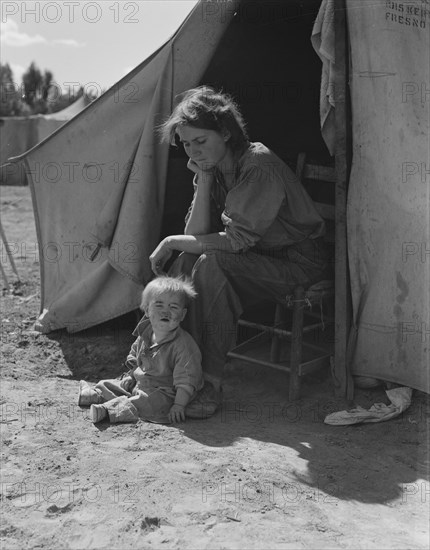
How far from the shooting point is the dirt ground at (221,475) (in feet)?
8.95

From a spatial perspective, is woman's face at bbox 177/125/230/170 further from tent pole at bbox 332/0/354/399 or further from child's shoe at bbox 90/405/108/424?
child's shoe at bbox 90/405/108/424

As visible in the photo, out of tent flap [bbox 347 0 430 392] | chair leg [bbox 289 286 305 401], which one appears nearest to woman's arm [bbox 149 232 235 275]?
chair leg [bbox 289 286 305 401]

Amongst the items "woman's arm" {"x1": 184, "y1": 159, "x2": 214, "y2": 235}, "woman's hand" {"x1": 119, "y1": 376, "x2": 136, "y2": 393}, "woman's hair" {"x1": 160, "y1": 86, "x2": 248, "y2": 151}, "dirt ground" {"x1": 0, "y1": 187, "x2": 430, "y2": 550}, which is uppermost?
"woman's hair" {"x1": 160, "y1": 86, "x2": 248, "y2": 151}

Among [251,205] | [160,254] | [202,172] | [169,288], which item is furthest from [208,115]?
[169,288]

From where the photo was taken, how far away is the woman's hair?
3.91 meters

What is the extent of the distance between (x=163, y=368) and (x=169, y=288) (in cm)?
43

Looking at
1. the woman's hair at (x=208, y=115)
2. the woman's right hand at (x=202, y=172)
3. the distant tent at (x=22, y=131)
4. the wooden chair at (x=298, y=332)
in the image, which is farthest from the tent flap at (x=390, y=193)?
the distant tent at (x=22, y=131)

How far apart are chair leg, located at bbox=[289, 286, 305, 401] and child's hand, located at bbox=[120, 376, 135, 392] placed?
91 cm

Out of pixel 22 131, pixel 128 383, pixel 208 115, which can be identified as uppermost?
pixel 22 131

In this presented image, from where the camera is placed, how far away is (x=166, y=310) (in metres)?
3.80

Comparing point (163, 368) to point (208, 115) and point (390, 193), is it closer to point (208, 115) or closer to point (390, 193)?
point (208, 115)

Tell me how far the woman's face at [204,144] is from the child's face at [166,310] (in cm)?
80

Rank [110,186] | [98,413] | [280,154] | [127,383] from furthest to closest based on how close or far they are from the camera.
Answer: [280,154] < [110,186] < [127,383] < [98,413]

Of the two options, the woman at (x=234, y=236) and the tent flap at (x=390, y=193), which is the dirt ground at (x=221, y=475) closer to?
the tent flap at (x=390, y=193)
